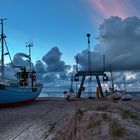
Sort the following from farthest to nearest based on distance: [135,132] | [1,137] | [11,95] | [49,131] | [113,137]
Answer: [11,95], [49,131], [1,137], [135,132], [113,137]

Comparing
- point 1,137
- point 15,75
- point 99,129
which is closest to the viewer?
point 99,129

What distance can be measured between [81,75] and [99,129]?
5364 centimetres

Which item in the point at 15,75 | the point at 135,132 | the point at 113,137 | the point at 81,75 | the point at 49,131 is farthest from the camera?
the point at 81,75

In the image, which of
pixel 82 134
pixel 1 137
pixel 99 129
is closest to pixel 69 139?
pixel 82 134

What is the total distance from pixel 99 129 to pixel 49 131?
4131 millimetres

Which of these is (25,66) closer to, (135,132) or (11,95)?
(11,95)

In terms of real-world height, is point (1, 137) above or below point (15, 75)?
below

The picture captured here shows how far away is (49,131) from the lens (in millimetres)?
19516

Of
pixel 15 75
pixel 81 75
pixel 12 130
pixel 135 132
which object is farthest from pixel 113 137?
pixel 81 75

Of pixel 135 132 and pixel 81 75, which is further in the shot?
pixel 81 75

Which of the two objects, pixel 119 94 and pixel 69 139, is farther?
pixel 119 94

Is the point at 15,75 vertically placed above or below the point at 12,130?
above

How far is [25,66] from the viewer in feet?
209

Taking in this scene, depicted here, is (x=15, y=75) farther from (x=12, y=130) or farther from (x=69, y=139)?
(x=69, y=139)
